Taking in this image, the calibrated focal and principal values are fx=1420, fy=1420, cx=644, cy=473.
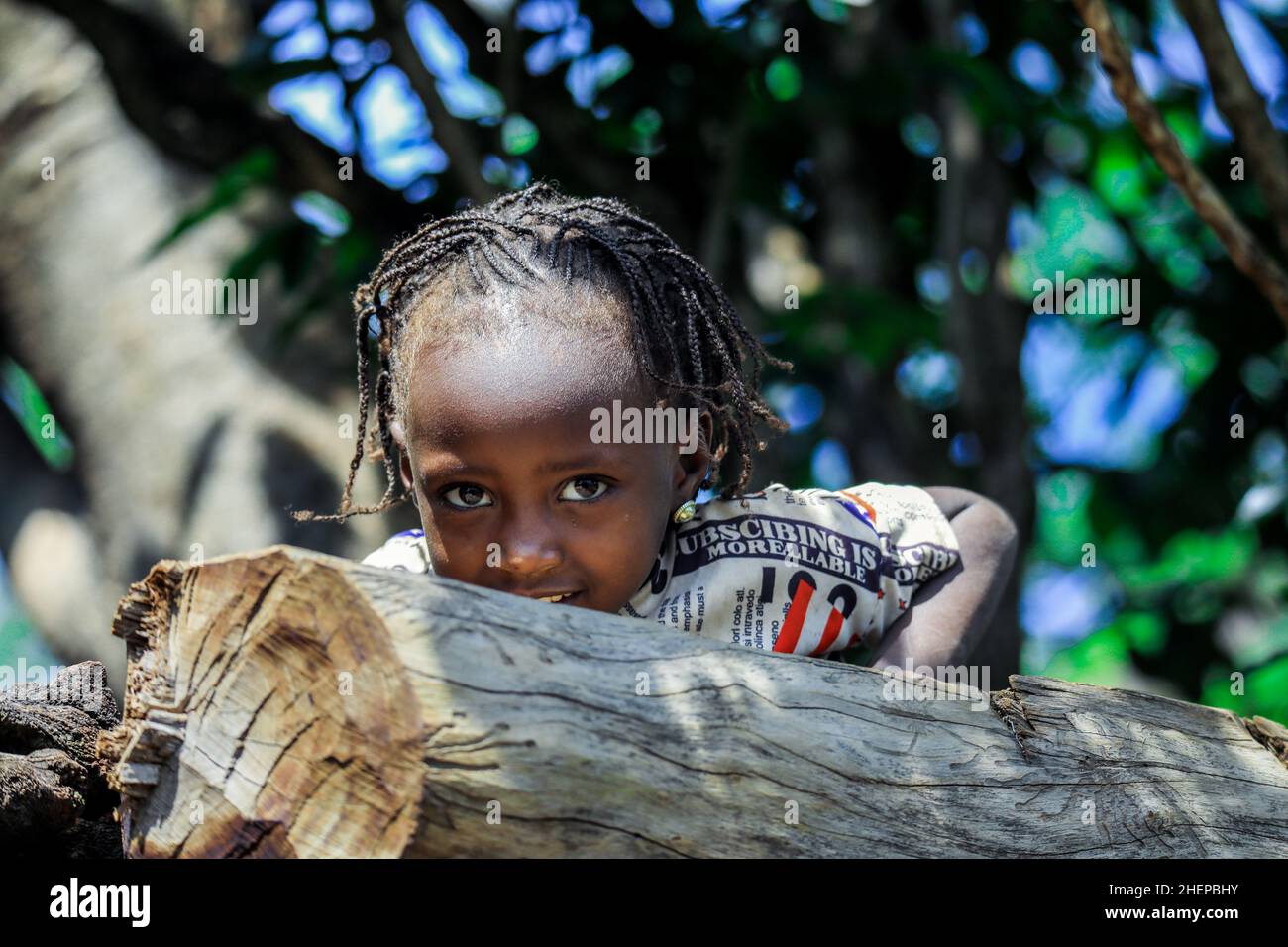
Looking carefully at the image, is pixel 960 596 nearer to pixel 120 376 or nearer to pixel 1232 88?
pixel 1232 88

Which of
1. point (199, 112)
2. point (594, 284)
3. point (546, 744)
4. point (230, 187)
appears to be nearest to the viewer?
point (546, 744)

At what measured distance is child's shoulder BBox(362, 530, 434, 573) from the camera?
7.50 ft

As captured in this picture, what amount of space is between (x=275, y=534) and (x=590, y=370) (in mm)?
2400

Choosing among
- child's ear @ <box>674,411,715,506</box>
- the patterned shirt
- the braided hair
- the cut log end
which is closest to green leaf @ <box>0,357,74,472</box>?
the braided hair

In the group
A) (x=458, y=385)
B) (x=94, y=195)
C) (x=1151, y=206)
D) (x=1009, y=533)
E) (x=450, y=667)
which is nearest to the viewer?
(x=450, y=667)

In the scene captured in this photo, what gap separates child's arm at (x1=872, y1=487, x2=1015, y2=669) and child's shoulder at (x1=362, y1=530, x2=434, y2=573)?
2.46 ft

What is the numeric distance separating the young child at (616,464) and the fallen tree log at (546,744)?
0.45 metres

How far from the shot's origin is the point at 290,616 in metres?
1.46

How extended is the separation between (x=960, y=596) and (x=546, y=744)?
3.78 ft

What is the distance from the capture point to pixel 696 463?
2328 millimetres

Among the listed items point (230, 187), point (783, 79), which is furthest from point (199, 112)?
point (783, 79)

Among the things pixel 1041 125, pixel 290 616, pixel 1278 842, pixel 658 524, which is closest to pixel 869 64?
pixel 1041 125
